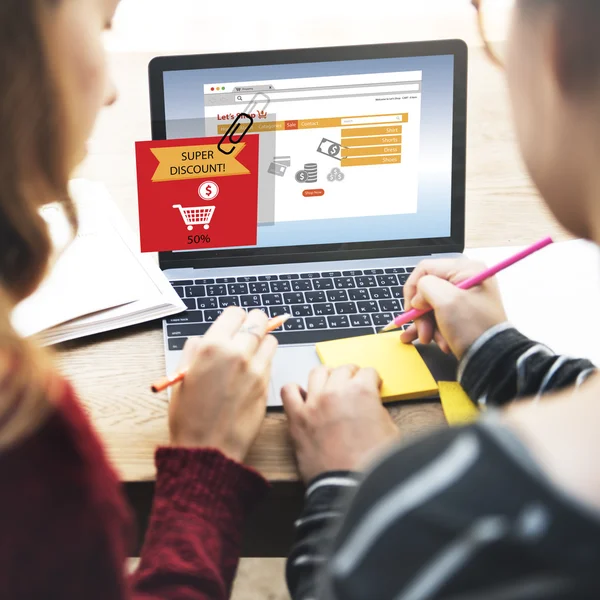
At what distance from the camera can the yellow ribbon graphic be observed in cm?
84

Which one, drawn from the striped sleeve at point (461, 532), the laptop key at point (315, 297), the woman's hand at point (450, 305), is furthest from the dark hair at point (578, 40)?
the laptop key at point (315, 297)

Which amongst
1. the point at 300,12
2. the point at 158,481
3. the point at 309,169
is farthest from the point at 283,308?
the point at 300,12

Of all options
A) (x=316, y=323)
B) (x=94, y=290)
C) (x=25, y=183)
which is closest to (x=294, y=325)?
(x=316, y=323)

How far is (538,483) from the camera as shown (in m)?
0.33

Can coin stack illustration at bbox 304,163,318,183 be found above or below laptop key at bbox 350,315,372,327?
above

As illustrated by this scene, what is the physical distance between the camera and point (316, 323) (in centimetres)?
83

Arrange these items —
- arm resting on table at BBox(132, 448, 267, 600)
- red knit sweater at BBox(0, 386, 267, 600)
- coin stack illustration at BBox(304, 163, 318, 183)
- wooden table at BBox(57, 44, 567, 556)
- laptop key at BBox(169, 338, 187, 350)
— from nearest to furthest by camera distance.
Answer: red knit sweater at BBox(0, 386, 267, 600)
arm resting on table at BBox(132, 448, 267, 600)
wooden table at BBox(57, 44, 567, 556)
laptop key at BBox(169, 338, 187, 350)
coin stack illustration at BBox(304, 163, 318, 183)

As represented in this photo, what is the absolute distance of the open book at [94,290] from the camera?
0.81 meters

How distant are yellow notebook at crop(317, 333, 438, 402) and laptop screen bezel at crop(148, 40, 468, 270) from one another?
0.16m

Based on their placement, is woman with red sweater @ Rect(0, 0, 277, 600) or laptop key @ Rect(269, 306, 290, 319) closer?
woman with red sweater @ Rect(0, 0, 277, 600)

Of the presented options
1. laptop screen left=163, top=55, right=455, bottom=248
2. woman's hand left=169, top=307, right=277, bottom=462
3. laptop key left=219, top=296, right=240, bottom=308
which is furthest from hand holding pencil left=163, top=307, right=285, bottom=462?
laptop screen left=163, top=55, right=455, bottom=248

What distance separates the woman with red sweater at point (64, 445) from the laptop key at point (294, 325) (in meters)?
0.17

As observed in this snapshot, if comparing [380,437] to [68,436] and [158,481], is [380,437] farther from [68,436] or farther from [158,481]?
[68,436]

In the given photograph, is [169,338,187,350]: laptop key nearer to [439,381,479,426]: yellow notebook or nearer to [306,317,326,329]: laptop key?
[306,317,326,329]: laptop key
